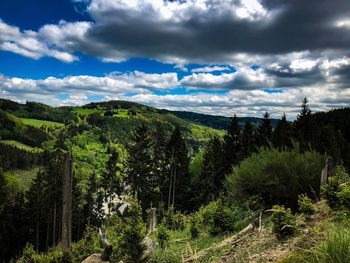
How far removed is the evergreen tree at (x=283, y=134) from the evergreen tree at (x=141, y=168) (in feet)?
54.3

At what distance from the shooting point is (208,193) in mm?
42469

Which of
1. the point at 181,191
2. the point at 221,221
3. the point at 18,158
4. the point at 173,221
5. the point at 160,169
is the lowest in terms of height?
the point at 18,158

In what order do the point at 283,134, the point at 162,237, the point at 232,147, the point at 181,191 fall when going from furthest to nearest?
the point at 181,191
the point at 232,147
the point at 283,134
the point at 162,237

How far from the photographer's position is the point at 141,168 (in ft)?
145

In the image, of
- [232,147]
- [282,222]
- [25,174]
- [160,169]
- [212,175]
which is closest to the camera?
[282,222]

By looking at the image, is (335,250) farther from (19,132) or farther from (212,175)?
(19,132)

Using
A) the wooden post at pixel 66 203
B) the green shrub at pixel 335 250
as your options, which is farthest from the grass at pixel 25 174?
the green shrub at pixel 335 250

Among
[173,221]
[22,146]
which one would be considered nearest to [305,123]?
[173,221]

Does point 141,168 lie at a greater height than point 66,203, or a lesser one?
lesser

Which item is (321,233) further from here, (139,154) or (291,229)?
(139,154)

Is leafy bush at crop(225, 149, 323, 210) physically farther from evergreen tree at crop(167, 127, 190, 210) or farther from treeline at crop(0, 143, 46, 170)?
treeline at crop(0, 143, 46, 170)

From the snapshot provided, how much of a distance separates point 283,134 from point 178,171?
1535cm

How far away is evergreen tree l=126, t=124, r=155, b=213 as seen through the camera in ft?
144

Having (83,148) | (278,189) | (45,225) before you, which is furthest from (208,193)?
(83,148)
